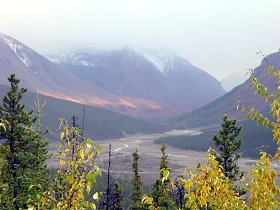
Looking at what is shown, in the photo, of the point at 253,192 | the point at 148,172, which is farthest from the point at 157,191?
the point at 148,172

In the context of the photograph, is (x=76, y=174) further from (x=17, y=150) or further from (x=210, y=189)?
(x=17, y=150)

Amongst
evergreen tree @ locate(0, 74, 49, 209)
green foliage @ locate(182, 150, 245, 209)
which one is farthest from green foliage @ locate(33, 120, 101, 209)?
evergreen tree @ locate(0, 74, 49, 209)

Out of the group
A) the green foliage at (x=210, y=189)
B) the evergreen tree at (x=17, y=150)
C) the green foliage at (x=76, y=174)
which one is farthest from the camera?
the evergreen tree at (x=17, y=150)

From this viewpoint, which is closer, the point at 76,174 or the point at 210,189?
the point at 76,174

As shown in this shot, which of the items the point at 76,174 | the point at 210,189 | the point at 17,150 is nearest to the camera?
the point at 76,174

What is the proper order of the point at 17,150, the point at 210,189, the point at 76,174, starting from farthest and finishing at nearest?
the point at 17,150 < the point at 210,189 < the point at 76,174

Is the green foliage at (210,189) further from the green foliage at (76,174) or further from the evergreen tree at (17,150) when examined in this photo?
the evergreen tree at (17,150)

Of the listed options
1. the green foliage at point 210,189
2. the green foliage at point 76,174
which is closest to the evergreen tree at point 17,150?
the green foliage at point 76,174

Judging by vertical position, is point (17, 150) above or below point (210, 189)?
above

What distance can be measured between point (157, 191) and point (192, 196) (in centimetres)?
2842

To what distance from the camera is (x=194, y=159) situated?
18838cm

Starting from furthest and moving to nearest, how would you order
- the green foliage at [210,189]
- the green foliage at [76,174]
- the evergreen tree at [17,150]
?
the evergreen tree at [17,150], the green foliage at [210,189], the green foliage at [76,174]

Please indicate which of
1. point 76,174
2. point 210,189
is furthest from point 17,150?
point 210,189

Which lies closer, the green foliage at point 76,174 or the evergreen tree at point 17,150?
the green foliage at point 76,174
